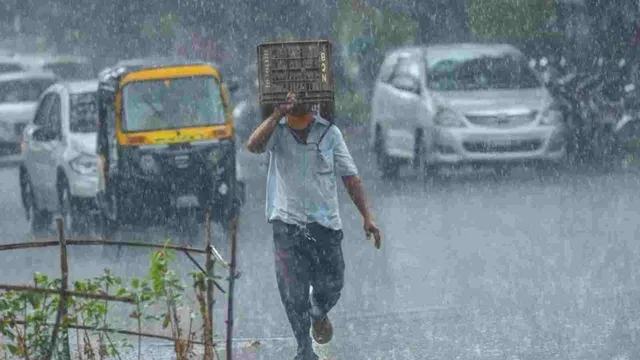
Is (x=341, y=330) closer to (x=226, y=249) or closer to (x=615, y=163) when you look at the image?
(x=226, y=249)

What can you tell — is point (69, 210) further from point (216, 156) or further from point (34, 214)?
point (216, 156)

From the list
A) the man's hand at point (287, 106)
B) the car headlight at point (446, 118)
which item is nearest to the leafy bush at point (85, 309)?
the man's hand at point (287, 106)

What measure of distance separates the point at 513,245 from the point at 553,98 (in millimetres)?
7875

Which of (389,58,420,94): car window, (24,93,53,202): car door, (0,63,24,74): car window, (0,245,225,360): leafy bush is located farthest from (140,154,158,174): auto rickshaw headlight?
(0,63,24,74): car window

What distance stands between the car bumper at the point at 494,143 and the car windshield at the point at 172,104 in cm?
444

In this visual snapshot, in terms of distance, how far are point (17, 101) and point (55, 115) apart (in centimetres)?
1123

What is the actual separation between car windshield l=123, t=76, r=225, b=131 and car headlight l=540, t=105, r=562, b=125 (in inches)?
205

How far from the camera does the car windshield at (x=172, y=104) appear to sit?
17.3 metres

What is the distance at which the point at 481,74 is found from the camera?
22312 mm

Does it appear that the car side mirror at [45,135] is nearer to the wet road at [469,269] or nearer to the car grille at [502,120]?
the wet road at [469,269]

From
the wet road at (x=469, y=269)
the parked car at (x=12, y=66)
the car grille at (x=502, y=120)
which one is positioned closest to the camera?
the wet road at (x=469, y=269)

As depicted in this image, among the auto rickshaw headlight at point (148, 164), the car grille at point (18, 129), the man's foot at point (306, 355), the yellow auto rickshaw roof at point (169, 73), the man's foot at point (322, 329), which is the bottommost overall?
the car grille at point (18, 129)

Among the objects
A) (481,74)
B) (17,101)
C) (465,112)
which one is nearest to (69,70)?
(17,101)

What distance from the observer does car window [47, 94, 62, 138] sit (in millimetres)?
18344
